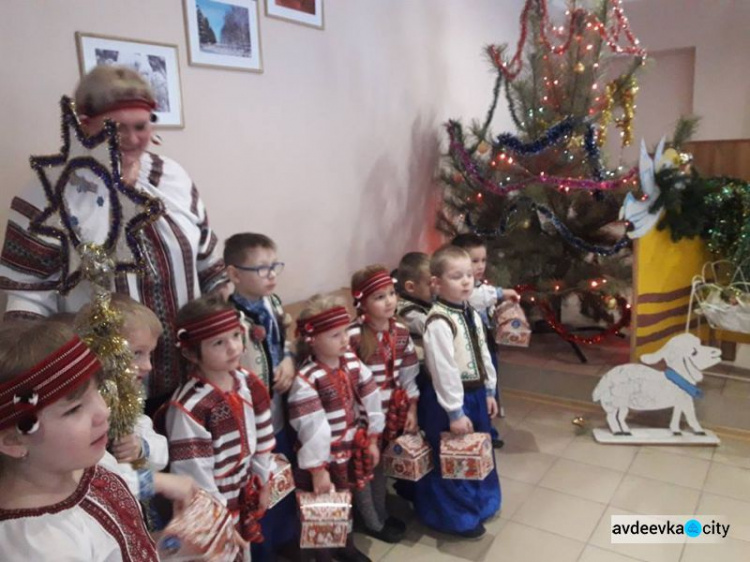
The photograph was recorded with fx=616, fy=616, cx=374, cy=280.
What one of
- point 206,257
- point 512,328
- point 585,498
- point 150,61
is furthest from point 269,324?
point 585,498

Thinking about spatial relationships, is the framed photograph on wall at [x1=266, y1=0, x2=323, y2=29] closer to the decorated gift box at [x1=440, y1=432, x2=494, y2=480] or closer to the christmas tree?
the christmas tree

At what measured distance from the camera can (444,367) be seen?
2.07 m

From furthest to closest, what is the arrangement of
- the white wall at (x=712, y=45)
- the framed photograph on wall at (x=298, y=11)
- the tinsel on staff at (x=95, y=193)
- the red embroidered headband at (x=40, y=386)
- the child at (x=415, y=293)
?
1. the white wall at (x=712, y=45)
2. the framed photograph on wall at (x=298, y=11)
3. the child at (x=415, y=293)
4. the tinsel on staff at (x=95, y=193)
5. the red embroidered headband at (x=40, y=386)

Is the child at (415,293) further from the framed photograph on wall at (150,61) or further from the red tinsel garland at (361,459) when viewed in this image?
the framed photograph on wall at (150,61)

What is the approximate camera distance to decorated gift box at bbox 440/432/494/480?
6.82ft

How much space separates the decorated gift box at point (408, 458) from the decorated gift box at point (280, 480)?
0.45 metres

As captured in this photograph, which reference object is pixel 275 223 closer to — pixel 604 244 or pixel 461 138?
pixel 461 138

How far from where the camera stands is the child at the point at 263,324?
1819 millimetres

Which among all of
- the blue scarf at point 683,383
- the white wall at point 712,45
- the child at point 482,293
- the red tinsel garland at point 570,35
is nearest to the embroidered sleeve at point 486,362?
the child at point 482,293

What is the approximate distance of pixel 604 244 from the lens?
322 cm

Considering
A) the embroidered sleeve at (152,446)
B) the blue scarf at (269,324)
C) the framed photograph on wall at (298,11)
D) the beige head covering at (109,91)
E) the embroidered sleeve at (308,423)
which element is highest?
the framed photograph on wall at (298,11)

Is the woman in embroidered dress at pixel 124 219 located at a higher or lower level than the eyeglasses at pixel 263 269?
higher

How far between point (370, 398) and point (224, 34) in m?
1.47

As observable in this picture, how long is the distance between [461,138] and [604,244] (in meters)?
0.95
